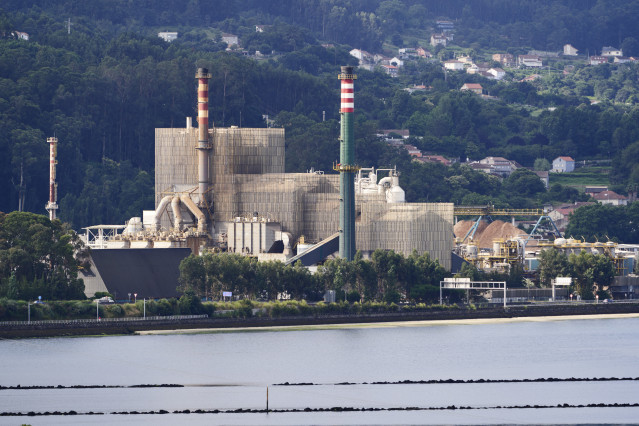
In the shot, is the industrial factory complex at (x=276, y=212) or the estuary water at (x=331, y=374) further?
the industrial factory complex at (x=276, y=212)

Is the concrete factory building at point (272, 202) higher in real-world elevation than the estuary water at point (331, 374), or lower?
higher

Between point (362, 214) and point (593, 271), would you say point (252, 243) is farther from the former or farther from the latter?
point (593, 271)

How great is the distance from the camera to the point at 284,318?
5399 inches

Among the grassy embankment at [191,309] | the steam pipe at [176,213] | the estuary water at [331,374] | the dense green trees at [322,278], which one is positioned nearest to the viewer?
the estuary water at [331,374]

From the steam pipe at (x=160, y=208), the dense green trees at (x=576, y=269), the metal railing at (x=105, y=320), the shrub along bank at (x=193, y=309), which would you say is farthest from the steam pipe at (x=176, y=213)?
the dense green trees at (x=576, y=269)

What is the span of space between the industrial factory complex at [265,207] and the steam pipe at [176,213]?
0.09 m

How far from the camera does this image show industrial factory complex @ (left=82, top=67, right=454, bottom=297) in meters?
157

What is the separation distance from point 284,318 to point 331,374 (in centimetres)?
3018

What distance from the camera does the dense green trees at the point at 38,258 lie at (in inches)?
5202

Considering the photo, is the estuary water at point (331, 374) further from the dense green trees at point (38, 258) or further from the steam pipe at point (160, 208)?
the steam pipe at point (160, 208)

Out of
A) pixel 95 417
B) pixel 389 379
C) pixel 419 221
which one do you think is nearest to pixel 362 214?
pixel 419 221

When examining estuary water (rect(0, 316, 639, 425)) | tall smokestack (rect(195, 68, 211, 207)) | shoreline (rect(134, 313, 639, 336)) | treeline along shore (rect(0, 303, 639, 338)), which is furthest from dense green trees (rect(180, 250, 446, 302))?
tall smokestack (rect(195, 68, 211, 207))

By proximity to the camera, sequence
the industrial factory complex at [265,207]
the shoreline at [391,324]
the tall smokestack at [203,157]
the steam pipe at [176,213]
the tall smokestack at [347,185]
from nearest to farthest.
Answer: the shoreline at [391,324], the tall smokestack at [347,185], the industrial factory complex at [265,207], the steam pipe at [176,213], the tall smokestack at [203,157]

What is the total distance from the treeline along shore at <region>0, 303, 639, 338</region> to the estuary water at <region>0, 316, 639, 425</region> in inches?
65.9
